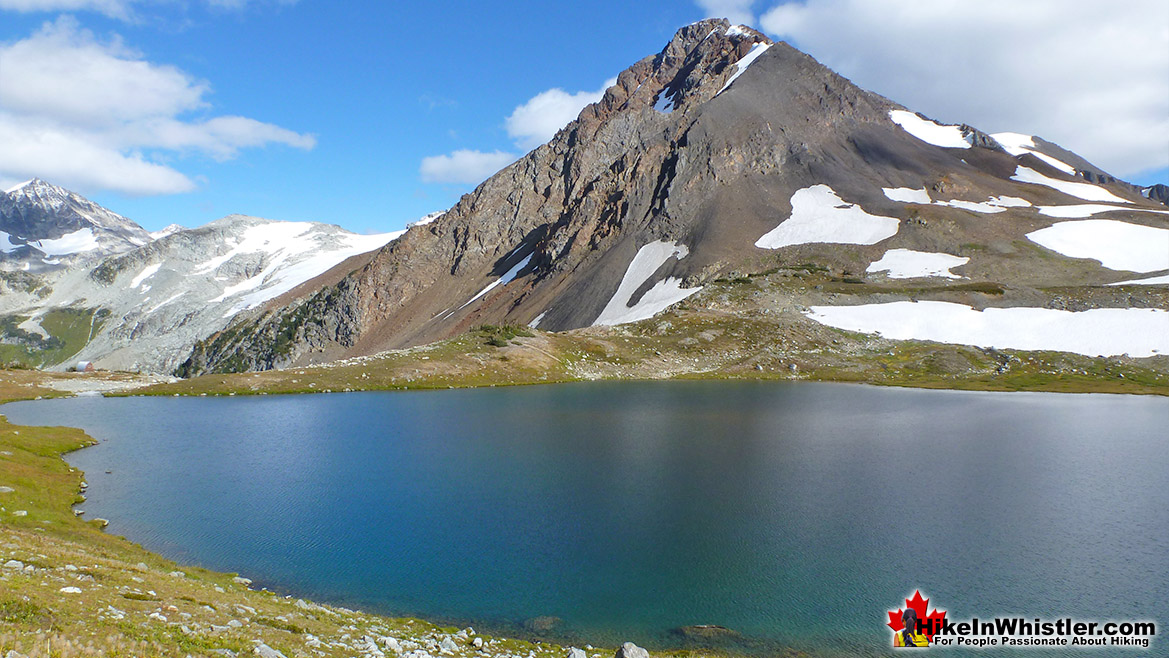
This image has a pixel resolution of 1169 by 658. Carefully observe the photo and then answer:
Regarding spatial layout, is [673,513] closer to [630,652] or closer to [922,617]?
[922,617]

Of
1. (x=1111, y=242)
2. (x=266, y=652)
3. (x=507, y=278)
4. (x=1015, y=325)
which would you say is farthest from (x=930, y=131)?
(x=266, y=652)

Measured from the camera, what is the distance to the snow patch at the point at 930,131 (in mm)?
182375

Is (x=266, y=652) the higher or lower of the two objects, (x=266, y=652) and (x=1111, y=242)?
the lower

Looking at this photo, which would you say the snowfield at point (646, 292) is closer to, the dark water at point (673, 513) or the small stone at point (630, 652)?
the dark water at point (673, 513)

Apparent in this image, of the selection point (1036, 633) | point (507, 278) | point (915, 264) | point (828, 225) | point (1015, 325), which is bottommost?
point (1036, 633)

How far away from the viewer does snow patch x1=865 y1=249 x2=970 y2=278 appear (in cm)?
11231

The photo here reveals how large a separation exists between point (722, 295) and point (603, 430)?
211 feet

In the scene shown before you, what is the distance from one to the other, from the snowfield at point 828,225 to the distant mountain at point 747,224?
0.45 meters

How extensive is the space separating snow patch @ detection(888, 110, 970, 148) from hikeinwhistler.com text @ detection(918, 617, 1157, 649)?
18798 centimetres

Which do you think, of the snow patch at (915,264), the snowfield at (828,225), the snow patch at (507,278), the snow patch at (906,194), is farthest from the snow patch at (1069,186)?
the snow patch at (507,278)

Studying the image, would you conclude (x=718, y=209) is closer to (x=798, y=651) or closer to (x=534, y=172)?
(x=534, y=172)

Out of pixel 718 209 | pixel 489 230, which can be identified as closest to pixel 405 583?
pixel 718 209

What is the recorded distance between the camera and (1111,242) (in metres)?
118

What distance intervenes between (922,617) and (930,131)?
206 metres
